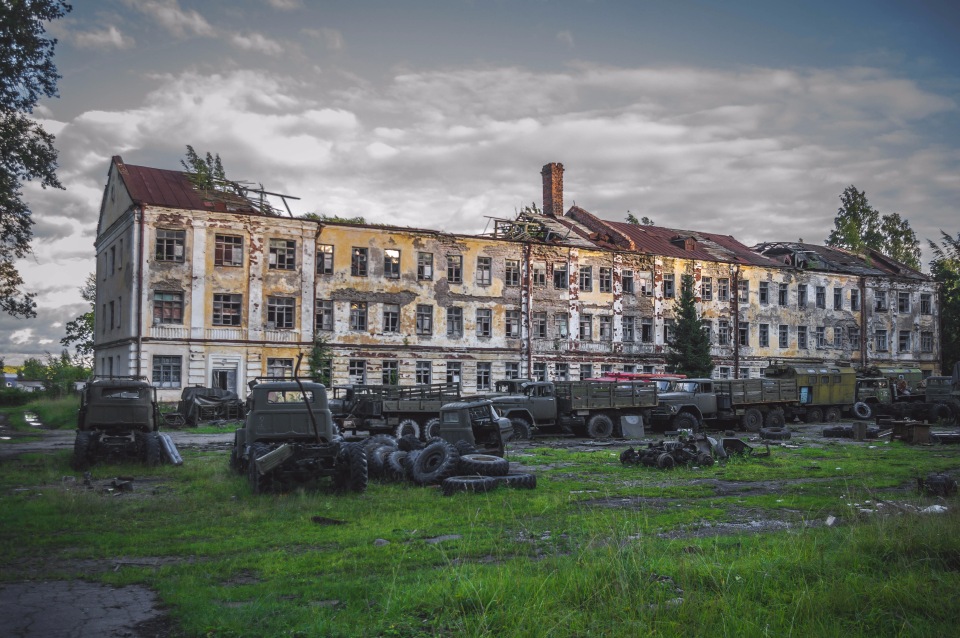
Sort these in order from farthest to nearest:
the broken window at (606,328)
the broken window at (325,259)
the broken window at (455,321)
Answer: the broken window at (606,328) → the broken window at (455,321) → the broken window at (325,259)

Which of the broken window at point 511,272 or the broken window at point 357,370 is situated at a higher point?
the broken window at point 511,272

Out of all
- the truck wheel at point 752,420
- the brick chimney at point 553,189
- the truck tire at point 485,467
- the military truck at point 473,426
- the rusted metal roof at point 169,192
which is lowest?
the truck wheel at point 752,420

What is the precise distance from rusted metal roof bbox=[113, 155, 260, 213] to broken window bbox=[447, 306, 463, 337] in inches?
453

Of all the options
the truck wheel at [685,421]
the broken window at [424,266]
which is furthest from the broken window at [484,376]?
the truck wheel at [685,421]

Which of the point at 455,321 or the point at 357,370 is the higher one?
the point at 455,321

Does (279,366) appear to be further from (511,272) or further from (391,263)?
(511,272)

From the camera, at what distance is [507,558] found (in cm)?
823

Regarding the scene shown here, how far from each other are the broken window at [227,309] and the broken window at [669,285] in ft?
85.0

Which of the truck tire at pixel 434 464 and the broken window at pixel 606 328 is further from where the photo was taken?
the broken window at pixel 606 328

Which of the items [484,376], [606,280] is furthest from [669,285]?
[484,376]

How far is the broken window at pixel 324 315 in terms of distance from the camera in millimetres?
39531

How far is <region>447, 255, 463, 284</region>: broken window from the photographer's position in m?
43.1

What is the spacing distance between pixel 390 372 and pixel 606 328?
1402cm

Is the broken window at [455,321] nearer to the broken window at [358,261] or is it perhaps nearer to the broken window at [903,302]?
the broken window at [358,261]
